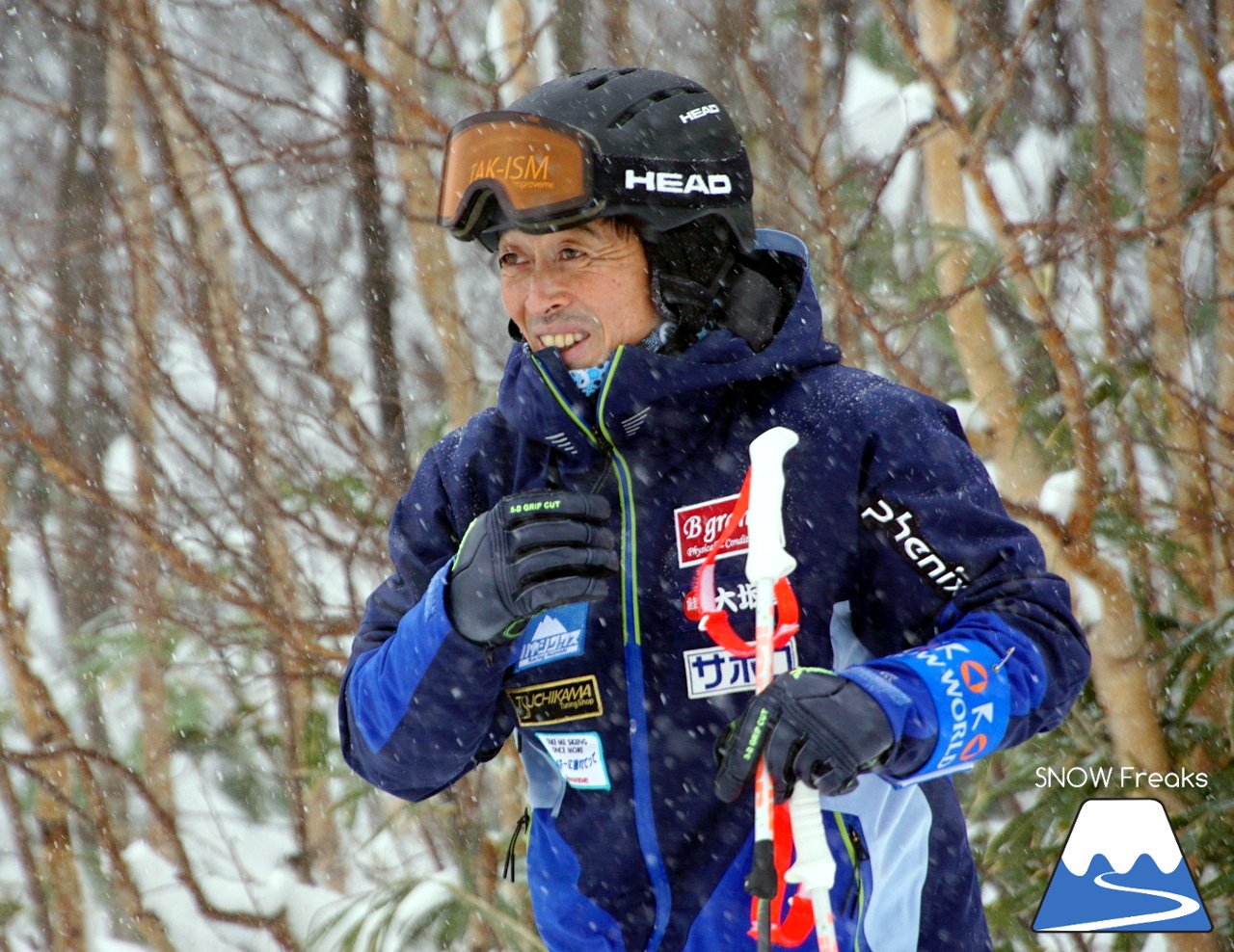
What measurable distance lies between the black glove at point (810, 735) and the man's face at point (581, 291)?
0.68 m

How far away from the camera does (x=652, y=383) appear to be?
176 centimetres

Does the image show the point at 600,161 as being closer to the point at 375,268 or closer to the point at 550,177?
the point at 550,177

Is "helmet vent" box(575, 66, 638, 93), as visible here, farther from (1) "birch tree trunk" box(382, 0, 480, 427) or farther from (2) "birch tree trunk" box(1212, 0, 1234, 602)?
(2) "birch tree trunk" box(1212, 0, 1234, 602)

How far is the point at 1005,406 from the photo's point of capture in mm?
3416

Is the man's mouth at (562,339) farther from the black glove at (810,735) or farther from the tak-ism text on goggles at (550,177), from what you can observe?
the black glove at (810,735)

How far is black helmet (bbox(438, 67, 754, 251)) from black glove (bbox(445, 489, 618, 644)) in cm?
51

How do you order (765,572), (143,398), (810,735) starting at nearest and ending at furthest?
(810,735)
(765,572)
(143,398)

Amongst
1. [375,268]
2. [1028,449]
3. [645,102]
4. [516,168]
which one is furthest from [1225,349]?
[375,268]

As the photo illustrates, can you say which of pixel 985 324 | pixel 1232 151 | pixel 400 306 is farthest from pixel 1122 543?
pixel 400 306

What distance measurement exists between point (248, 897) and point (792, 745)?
3.46 metres

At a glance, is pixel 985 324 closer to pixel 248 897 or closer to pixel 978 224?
pixel 978 224

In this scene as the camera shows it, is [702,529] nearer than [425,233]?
Yes

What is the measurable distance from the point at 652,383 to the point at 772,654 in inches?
17.6

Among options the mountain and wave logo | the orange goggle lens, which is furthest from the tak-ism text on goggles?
the mountain and wave logo
